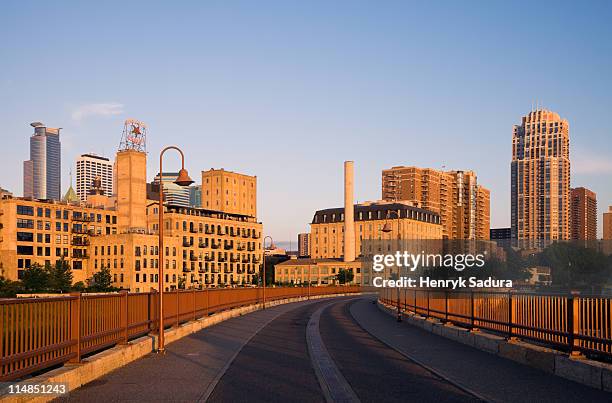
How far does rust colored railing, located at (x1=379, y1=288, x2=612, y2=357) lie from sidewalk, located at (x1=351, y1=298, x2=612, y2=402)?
0.90 metres

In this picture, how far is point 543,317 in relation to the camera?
18531 millimetres

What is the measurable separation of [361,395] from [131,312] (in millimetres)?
9593

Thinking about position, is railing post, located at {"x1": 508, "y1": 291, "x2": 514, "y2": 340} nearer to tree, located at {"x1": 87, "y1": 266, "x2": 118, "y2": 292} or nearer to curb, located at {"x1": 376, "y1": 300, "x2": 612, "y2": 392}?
curb, located at {"x1": 376, "y1": 300, "x2": 612, "y2": 392}

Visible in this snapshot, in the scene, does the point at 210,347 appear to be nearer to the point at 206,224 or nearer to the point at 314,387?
the point at 314,387

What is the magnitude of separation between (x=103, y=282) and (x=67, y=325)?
121m

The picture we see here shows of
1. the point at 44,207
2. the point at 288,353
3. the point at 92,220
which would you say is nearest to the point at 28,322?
the point at 288,353

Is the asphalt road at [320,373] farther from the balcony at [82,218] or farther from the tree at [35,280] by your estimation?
the balcony at [82,218]

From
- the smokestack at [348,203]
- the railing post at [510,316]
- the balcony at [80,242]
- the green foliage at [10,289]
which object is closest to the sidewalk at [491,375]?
the railing post at [510,316]

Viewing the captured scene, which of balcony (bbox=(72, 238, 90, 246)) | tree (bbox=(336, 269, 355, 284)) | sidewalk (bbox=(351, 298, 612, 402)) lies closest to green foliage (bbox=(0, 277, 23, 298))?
balcony (bbox=(72, 238, 90, 246))

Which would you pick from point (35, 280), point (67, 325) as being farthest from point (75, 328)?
point (35, 280)

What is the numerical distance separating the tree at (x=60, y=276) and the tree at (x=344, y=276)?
68.8 metres

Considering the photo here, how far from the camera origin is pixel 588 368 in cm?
1498

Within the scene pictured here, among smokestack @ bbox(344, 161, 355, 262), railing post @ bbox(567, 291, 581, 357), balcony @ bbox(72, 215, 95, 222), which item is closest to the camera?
railing post @ bbox(567, 291, 581, 357)

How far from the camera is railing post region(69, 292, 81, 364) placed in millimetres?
15086
